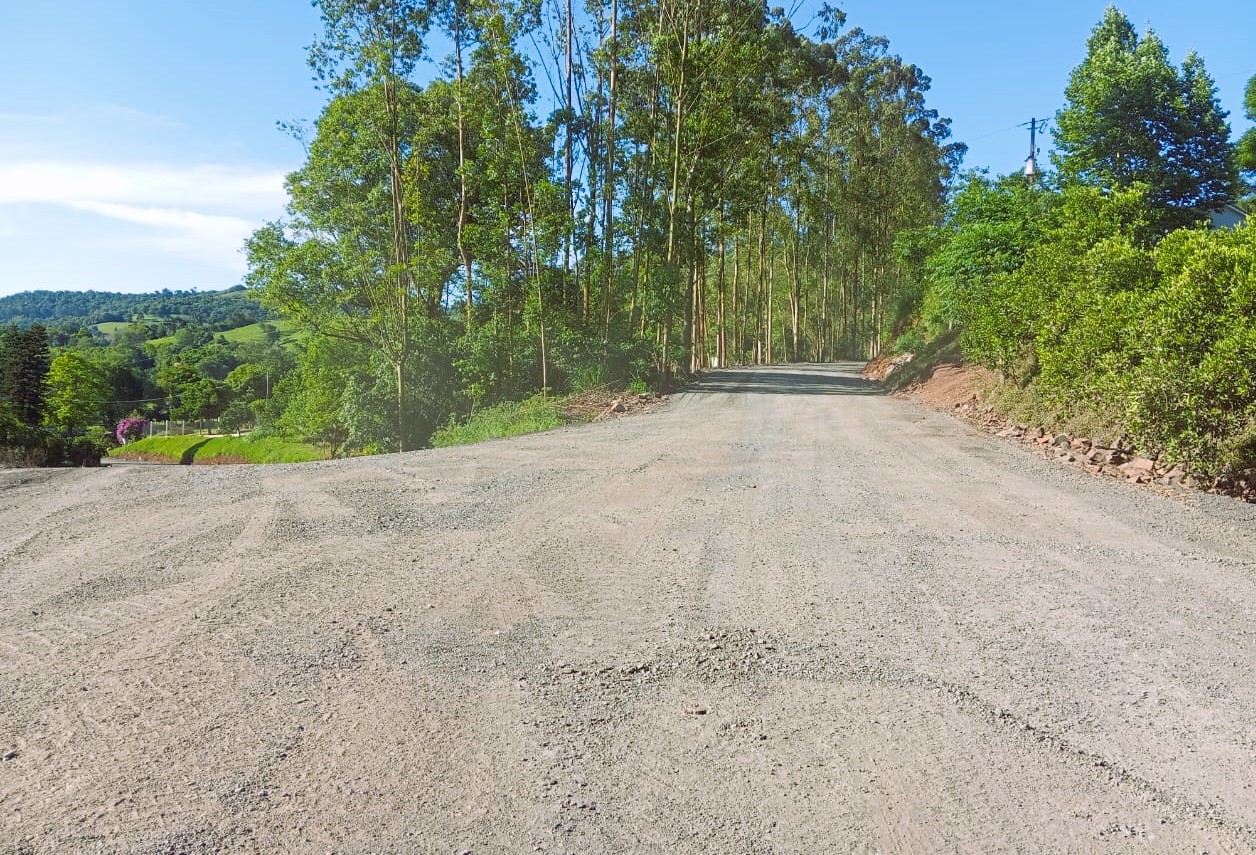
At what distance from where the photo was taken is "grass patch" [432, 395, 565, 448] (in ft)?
54.6

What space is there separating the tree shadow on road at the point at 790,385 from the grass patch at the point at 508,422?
5.39m

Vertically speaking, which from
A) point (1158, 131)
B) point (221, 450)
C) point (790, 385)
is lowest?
point (221, 450)

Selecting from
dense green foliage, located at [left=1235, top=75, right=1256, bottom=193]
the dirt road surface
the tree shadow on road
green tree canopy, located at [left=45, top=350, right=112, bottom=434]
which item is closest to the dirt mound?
the tree shadow on road

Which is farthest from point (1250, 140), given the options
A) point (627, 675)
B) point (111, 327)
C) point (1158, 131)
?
point (111, 327)

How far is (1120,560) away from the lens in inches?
236

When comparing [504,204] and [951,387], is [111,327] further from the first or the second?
[951,387]

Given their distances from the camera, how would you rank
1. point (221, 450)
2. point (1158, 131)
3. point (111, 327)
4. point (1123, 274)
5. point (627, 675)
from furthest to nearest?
point (111, 327) → point (221, 450) → point (1158, 131) → point (1123, 274) → point (627, 675)

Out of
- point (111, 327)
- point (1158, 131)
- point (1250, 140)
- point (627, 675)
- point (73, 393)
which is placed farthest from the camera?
point (111, 327)

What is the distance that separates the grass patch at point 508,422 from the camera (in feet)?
54.6

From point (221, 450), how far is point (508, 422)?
3774 centimetres

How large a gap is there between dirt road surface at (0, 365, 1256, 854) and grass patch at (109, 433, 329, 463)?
84.2 feet

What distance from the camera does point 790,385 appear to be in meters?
25.2

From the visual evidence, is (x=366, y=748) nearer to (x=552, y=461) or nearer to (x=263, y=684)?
(x=263, y=684)

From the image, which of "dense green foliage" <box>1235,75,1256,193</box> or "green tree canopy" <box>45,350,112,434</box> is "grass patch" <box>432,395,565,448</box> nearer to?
"dense green foliage" <box>1235,75,1256,193</box>
